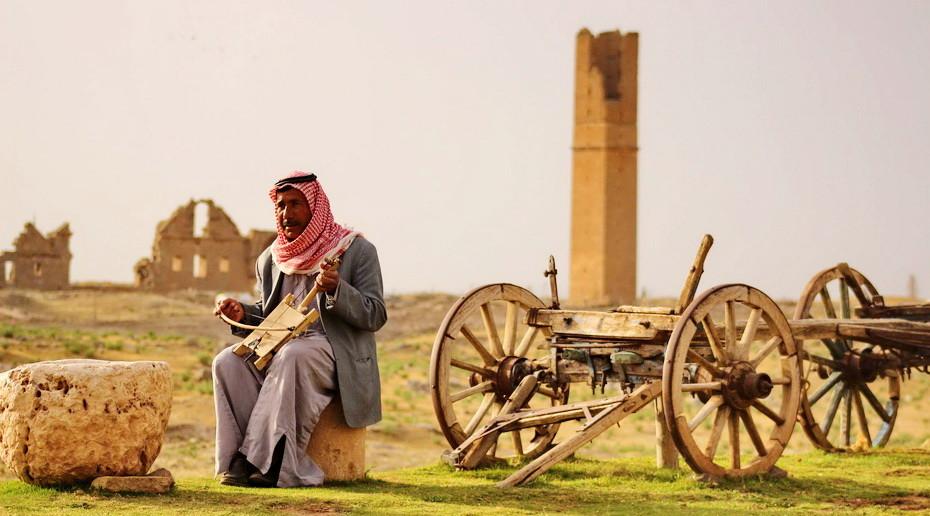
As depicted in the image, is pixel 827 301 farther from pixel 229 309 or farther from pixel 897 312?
pixel 229 309

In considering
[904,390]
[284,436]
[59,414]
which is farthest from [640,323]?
[904,390]

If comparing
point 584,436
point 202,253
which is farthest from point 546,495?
point 202,253

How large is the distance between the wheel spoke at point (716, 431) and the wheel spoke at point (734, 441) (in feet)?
0.13

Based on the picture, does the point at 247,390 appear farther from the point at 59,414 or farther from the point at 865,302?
the point at 865,302

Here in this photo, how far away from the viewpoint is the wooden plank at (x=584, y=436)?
6.60 meters

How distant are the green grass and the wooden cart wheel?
0.20 metres

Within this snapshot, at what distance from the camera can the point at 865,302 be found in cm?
1029

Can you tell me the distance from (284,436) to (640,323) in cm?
224

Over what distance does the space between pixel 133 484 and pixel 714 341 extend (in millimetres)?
3396

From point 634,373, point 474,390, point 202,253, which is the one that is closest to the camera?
point 634,373

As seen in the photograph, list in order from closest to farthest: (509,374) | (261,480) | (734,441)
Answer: (261,480) < (734,441) < (509,374)

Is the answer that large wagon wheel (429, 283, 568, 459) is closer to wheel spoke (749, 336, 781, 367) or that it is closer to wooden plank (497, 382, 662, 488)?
wooden plank (497, 382, 662, 488)

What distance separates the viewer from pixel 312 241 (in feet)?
22.0

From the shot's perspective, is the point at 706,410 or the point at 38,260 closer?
the point at 706,410
